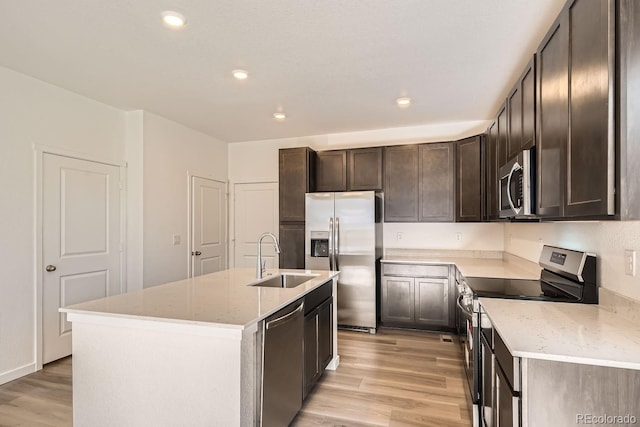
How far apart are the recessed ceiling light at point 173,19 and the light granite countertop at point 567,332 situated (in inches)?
96.9

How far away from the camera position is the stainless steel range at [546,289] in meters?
1.94

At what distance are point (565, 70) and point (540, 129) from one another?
1.24 feet

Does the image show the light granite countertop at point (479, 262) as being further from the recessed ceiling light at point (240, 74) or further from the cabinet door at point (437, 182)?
the recessed ceiling light at point (240, 74)

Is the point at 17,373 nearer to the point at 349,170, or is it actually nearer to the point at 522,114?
the point at 349,170

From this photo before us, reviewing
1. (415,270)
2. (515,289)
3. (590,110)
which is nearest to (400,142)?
(415,270)

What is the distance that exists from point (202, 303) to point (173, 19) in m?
1.75

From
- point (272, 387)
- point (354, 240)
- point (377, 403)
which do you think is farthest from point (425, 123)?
point (272, 387)

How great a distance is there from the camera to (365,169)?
4570 mm

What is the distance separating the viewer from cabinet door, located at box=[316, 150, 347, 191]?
→ 4676 millimetres

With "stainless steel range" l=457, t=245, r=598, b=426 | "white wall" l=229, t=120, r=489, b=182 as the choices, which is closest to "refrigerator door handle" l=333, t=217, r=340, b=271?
"white wall" l=229, t=120, r=489, b=182

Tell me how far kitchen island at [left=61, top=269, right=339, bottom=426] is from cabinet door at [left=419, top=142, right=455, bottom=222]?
116 inches

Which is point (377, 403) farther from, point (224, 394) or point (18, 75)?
point (18, 75)

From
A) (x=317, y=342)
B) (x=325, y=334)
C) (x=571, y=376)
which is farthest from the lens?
(x=325, y=334)

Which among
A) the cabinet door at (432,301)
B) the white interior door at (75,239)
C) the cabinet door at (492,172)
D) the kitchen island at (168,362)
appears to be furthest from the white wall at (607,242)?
the white interior door at (75,239)
